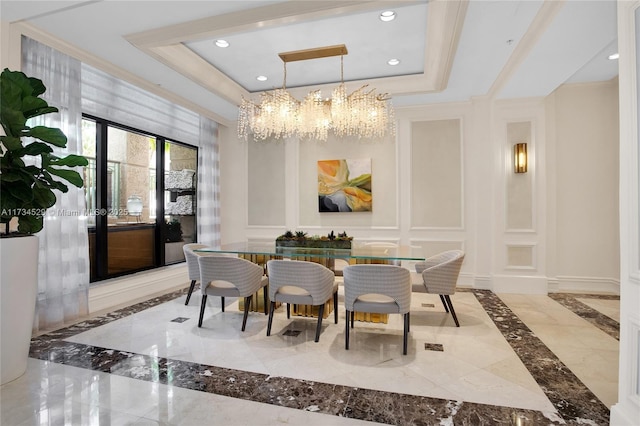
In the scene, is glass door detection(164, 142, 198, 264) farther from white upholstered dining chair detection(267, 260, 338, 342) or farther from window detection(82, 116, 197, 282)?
white upholstered dining chair detection(267, 260, 338, 342)

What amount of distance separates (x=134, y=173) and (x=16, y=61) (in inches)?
80.1

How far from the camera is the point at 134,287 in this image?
4574 mm

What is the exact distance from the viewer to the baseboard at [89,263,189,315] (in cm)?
406

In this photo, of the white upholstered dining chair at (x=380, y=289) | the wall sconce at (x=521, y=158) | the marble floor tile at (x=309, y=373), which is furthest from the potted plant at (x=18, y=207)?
the wall sconce at (x=521, y=158)

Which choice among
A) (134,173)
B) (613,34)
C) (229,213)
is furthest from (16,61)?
(613,34)

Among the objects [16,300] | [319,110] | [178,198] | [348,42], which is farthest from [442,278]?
[178,198]

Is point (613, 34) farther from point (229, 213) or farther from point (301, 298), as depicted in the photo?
point (229, 213)

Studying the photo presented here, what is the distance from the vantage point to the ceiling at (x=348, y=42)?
287cm

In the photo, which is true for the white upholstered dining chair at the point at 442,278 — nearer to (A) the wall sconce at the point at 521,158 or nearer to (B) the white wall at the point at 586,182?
(A) the wall sconce at the point at 521,158

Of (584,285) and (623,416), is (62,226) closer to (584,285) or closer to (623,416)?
(623,416)

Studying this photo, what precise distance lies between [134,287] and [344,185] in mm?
3563

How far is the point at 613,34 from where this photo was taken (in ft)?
9.98

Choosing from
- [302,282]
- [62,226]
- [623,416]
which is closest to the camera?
[623,416]

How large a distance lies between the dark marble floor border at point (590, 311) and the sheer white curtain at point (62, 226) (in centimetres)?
554
